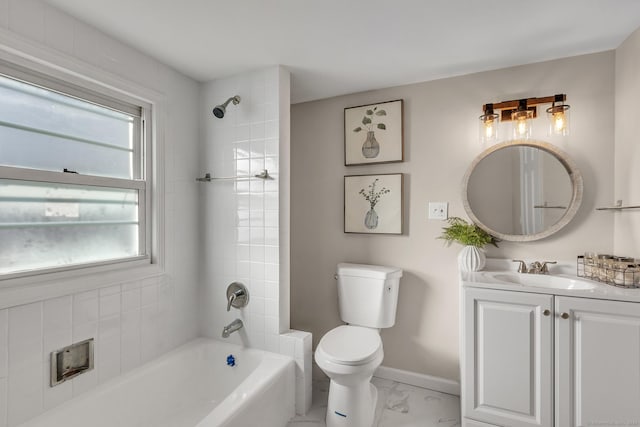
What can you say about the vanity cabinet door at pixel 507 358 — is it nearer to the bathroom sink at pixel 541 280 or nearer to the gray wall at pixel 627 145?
the bathroom sink at pixel 541 280

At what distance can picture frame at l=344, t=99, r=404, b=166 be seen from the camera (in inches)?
93.0

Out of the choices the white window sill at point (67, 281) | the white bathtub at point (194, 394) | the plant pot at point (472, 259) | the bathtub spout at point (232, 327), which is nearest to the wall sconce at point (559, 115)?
the plant pot at point (472, 259)

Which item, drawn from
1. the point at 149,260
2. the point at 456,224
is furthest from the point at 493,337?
the point at 149,260

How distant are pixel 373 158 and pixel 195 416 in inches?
80.6

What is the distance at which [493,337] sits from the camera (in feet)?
5.63

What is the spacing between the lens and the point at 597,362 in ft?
5.03

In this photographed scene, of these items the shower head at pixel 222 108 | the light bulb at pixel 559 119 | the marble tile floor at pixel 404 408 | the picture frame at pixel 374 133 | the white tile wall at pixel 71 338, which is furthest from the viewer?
the picture frame at pixel 374 133

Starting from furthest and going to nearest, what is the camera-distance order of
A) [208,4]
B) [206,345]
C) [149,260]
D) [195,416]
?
[206,345]
[149,260]
[195,416]
[208,4]

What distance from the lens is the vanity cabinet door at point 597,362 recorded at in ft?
4.86

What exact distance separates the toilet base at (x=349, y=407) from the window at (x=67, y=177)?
4.71ft

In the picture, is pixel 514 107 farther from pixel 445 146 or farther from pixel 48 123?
pixel 48 123

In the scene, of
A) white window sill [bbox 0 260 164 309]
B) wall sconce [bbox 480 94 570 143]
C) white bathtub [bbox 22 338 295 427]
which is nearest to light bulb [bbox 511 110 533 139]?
wall sconce [bbox 480 94 570 143]

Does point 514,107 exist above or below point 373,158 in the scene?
above

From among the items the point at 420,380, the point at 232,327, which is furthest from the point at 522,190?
the point at 232,327
